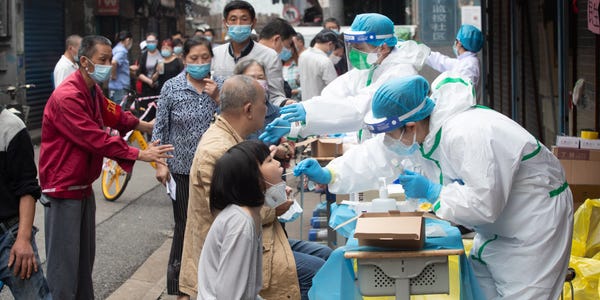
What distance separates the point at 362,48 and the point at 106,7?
19499 millimetres

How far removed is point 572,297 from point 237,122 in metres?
2.26

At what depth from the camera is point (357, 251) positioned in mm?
4652

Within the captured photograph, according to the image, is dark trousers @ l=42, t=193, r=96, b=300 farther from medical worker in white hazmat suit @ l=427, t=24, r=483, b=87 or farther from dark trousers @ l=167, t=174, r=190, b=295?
medical worker in white hazmat suit @ l=427, t=24, r=483, b=87

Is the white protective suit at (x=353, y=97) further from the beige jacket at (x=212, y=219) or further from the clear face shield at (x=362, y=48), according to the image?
the beige jacket at (x=212, y=219)

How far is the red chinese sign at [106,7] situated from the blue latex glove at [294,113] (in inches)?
804

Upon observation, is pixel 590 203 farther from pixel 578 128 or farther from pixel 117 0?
pixel 117 0

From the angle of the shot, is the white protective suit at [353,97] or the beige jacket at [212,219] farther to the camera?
the white protective suit at [353,97]

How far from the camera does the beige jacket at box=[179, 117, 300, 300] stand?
16.3 ft

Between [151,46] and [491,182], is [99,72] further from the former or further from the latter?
[151,46]

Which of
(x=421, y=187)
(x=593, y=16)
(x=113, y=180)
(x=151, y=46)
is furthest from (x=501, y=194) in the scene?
(x=151, y=46)

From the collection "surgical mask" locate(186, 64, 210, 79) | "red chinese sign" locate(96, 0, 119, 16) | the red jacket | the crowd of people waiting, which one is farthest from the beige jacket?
"red chinese sign" locate(96, 0, 119, 16)

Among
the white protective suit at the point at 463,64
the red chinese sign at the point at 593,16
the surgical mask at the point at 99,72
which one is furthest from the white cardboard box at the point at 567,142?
the white protective suit at the point at 463,64

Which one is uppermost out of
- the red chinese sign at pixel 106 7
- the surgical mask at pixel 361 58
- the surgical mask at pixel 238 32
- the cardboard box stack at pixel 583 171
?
the red chinese sign at pixel 106 7

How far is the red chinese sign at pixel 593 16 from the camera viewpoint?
771 centimetres
